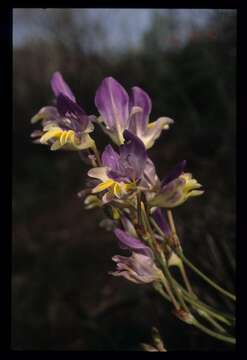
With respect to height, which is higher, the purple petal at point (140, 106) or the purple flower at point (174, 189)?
the purple petal at point (140, 106)

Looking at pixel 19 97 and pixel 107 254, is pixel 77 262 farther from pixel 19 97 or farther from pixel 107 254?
pixel 19 97

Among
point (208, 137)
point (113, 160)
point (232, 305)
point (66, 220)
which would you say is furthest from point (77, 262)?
point (113, 160)

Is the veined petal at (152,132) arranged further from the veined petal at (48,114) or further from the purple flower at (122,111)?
the veined petal at (48,114)

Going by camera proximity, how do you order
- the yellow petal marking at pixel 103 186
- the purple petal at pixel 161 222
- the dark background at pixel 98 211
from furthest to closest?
the dark background at pixel 98 211 → the purple petal at pixel 161 222 → the yellow petal marking at pixel 103 186

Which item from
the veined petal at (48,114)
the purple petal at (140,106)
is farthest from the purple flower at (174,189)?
the veined petal at (48,114)

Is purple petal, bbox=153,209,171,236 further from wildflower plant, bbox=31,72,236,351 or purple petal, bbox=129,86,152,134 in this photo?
purple petal, bbox=129,86,152,134

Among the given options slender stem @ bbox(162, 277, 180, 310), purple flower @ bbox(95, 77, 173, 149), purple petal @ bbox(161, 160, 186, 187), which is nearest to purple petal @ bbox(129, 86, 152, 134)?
purple flower @ bbox(95, 77, 173, 149)

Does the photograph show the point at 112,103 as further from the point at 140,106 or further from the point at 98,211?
the point at 98,211
